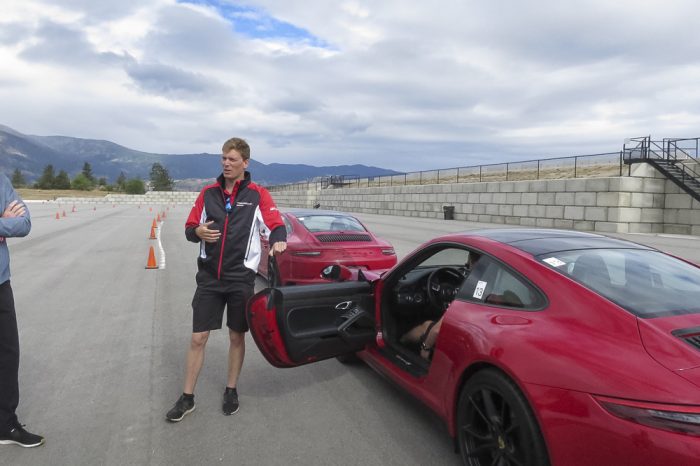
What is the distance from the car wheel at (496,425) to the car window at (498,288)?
409 millimetres

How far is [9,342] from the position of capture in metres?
3.07

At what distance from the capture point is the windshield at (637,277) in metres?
2.40

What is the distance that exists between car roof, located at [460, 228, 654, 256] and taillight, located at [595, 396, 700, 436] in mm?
1054

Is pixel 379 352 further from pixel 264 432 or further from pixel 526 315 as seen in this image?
pixel 526 315

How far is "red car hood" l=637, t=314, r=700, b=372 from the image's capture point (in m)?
1.96

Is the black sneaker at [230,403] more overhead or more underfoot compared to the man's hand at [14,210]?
more underfoot

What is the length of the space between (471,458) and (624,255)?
1.53 m

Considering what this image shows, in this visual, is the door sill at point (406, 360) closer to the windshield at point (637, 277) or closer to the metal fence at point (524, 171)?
the windshield at point (637, 277)

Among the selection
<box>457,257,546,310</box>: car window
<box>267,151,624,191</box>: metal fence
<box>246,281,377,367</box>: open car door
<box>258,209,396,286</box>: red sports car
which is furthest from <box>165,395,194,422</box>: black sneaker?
<box>267,151,624,191</box>: metal fence

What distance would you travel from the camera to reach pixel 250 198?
3.67 meters

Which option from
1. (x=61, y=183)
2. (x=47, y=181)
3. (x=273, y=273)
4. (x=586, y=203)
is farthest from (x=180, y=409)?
(x=47, y=181)

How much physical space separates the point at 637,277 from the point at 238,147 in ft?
9.00

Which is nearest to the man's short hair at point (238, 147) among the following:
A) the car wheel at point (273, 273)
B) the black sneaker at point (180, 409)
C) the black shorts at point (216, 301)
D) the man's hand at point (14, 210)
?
the black shorts at point (216, 301)

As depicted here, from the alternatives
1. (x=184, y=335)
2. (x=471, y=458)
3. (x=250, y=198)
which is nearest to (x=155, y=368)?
(x=184, y=335)
